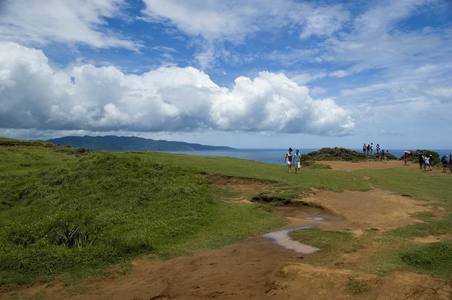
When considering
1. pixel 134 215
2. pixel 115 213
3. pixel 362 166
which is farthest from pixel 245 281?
pixel 362 166

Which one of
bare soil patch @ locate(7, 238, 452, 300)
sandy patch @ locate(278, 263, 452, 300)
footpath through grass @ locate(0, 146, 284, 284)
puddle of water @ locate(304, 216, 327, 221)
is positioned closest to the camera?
sandy patch @ locate(278, 263, 452, 300)

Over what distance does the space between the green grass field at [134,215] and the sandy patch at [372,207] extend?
1.28 metres

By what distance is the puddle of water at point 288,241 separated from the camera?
14664 millimetres

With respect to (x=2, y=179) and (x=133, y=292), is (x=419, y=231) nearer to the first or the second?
(x=133, y=292)

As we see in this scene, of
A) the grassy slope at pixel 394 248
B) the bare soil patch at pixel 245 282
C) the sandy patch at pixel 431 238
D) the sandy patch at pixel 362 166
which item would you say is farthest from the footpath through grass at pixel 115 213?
the sandy patch at pixel 362 166

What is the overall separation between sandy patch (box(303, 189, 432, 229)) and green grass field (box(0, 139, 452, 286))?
1283 mm

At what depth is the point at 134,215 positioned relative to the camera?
1983cm

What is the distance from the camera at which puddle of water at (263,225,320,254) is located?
48.1 feet

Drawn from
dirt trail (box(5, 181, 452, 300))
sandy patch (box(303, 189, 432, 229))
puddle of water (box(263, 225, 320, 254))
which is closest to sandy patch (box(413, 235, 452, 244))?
sandy patch (box(303, 189, 432, 229))

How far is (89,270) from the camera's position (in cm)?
1416

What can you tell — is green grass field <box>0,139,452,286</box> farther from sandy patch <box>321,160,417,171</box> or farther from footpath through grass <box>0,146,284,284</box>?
sandy patch <box>321,160,417,171</box>

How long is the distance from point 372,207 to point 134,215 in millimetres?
13308

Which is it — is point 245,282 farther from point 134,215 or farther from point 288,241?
point 134,215

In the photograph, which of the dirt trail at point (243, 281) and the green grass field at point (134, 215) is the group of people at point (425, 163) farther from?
the dirt trail at point (243, 281)
